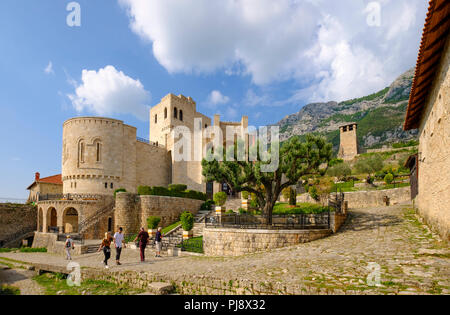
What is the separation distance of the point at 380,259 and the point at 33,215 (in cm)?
3638

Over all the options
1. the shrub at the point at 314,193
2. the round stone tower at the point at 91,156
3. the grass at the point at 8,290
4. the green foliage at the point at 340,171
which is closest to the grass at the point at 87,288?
the grass at the point at 8,290

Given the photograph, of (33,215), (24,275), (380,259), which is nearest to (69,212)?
(33,215)

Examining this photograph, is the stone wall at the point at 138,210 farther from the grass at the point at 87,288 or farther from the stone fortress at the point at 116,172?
the grass at the point at 87,288

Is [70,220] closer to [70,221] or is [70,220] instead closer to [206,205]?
[70,221]

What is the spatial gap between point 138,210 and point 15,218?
51.9ft

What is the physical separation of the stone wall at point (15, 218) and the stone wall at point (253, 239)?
28.1m

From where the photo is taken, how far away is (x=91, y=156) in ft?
103

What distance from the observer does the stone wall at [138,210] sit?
86.0 ft

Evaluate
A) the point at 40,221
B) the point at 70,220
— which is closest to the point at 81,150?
the point at 70,220

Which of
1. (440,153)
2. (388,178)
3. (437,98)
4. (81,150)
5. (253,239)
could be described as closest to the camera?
(440,153)

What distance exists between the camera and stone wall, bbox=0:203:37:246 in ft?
98.2

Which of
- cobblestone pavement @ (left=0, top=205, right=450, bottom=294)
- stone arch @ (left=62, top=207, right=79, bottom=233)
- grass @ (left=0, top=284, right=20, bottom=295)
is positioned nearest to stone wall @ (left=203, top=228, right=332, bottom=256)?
cobblestone pavement @ (left=0, top=205, right=450, bottom=294)

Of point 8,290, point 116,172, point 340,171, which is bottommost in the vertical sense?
point 8,290
